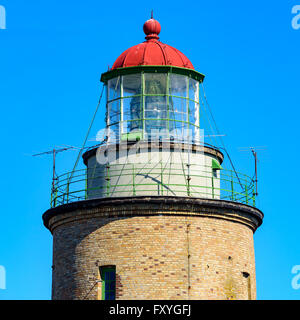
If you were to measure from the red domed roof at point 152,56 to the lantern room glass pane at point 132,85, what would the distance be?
0.46m

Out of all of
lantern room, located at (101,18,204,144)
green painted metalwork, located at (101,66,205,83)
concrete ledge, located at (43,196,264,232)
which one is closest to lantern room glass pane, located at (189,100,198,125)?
lantern room, located at (101,18,204,144)

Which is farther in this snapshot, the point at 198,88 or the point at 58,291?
the point at 198,88

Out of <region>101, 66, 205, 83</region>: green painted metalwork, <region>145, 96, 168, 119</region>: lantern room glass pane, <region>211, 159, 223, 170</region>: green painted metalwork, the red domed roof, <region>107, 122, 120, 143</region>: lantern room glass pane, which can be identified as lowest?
<region>211, 159, 223, 170</region>: green painted metalwork

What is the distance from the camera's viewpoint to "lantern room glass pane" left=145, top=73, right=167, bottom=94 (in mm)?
37750

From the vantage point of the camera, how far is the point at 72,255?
35875 millimetres

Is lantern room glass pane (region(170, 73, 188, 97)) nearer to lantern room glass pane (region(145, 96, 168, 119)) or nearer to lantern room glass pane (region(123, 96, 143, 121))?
lantern room glass pane (region(145, 96, 168, 119))

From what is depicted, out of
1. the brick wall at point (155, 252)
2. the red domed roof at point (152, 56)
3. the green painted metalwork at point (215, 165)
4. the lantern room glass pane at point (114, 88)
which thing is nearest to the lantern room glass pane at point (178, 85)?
the red domed roof at point (152, 56)

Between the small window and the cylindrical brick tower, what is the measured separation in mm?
35

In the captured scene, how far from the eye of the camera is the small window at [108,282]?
3494 cm
